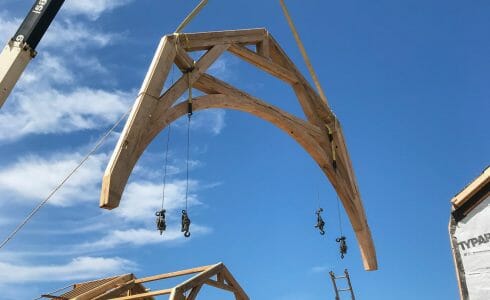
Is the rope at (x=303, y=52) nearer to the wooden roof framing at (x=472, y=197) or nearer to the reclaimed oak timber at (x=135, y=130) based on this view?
the reclaimed oak timber at (x=135, y=130)

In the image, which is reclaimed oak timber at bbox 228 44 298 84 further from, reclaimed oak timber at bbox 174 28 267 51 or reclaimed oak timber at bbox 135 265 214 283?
reclaimed oak timber at bbox 135 265 214 283

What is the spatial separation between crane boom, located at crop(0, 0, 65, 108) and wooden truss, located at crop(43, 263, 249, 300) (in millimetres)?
4070

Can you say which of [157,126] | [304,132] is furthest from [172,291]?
[304,132]

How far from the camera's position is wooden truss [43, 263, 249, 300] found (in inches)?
368

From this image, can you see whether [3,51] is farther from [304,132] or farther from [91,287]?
[304,132]

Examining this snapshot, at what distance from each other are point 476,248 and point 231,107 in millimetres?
6577

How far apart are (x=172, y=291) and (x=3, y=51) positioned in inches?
177

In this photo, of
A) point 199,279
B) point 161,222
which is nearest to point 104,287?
point 199,279

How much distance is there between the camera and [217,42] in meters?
9.65

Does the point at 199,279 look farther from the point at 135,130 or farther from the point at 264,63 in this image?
the point at 264,63

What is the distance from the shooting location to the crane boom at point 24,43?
796 centimetres

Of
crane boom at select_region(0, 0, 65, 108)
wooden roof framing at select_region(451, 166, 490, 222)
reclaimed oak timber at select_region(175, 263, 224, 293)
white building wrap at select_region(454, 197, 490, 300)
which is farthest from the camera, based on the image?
reclaimed oak timber at select_region(175, 263, 224, 293)

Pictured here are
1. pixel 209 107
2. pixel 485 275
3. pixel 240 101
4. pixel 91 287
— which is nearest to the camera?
pixel 485 275

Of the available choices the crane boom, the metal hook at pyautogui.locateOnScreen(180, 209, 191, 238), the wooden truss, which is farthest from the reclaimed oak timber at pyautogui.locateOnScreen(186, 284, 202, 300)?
the crane boom
